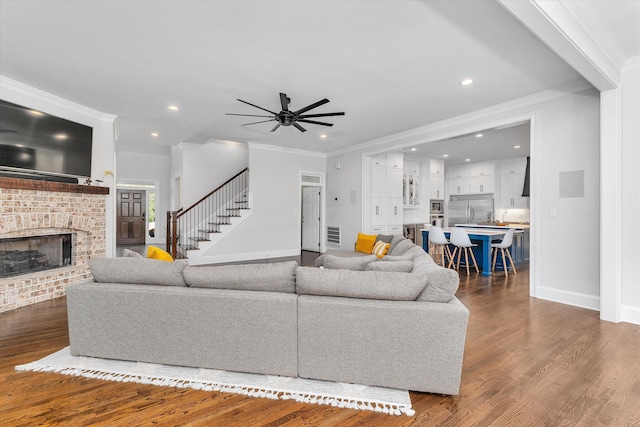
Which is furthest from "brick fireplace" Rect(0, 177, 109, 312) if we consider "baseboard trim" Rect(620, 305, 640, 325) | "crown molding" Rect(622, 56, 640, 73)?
"crown molding" Rect(622, 56, 640, 73)

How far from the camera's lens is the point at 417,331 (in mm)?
1947

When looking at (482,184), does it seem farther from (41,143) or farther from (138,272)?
(41,143)

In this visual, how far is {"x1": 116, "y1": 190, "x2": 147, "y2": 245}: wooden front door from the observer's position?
9.39 meters

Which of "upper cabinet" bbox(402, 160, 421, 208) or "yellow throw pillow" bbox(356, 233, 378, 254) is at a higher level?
"upper cabinet" bbox(402, 160, 421, 208)

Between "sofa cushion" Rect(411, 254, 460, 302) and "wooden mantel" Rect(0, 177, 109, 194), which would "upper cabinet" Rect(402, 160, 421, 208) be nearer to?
"sofa cushion" Rect(411, 254, 460, 302)

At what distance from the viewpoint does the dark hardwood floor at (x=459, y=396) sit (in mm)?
1760

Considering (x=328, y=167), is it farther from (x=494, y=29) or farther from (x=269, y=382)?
(x=269, y=382)

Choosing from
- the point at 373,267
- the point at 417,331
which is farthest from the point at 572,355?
the point at 373,267

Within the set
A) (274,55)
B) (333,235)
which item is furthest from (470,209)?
(274,55)

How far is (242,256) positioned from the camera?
23.8 ft

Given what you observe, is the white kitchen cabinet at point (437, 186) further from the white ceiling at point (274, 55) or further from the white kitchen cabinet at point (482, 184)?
the white ceiling at point (274, 55)

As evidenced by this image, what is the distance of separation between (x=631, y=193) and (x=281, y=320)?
3874 mm

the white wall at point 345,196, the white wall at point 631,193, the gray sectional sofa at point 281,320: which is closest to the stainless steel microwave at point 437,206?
the white wall at point 345,196

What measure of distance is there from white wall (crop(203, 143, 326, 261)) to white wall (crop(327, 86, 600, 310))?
16.0 ft
